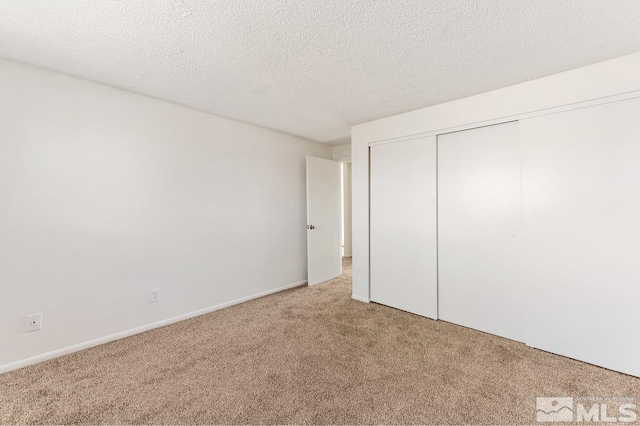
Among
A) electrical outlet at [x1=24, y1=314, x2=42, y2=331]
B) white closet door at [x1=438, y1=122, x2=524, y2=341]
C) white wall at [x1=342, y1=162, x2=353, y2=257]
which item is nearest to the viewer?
electrical outlet at [x1=24, y1=314, x2=42, y2=331]

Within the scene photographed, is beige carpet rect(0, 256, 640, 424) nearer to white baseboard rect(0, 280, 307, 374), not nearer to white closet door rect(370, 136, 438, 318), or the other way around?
white baseboard rect(0, 280, 307, 374)

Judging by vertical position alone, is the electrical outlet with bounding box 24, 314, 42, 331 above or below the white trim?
below

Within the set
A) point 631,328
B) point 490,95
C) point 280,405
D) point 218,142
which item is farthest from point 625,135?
point 218,142

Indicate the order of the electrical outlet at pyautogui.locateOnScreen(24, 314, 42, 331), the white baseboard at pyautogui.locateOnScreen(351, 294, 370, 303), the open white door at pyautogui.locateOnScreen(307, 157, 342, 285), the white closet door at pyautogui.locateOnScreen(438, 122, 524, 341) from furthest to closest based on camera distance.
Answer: the open white door at pyautogui.locateOnScreen(307, 157, 342, 285)
the white baseboard at pyautogui.locateOnScreen(351, 294, 370, 303)
the white closet door at pyautogui.locateOnScreen(438, 122, 524, 341)
the electrical outlet at pyautogui.locateOnScreen(24, 314, 42, 331)

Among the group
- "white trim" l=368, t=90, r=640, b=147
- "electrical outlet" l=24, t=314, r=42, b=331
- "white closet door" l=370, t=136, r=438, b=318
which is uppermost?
"white trim" l=368, t=90, r=640, b=147

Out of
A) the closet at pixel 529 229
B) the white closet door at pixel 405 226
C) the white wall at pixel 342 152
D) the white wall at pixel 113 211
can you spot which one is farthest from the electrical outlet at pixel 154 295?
the white wall at pixel 342 152

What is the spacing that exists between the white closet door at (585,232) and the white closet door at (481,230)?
11 cm

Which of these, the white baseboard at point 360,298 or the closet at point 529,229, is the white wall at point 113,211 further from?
the closet at point 529,229

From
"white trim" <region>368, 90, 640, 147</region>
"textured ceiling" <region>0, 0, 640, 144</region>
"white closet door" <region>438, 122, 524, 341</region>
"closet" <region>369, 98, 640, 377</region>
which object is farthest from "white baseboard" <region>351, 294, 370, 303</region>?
"textured ceiling" <region>0, 0, 640, 144</region>

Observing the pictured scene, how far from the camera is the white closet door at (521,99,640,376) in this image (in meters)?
1.87

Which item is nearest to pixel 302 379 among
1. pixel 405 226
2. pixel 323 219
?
pixel 405 226

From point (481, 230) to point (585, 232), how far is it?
71 cm

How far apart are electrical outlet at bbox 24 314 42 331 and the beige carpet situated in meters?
0.27

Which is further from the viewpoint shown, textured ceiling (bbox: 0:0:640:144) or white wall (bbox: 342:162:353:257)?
white wall (bbox: 342:162:353:257)
